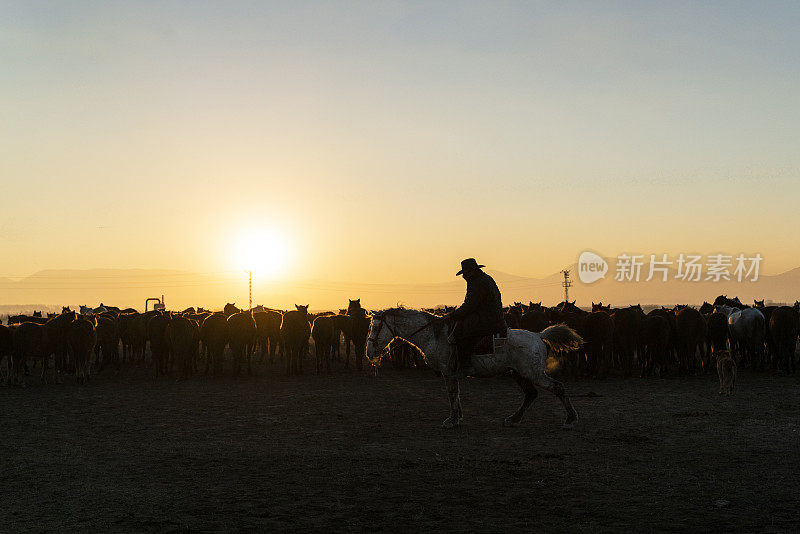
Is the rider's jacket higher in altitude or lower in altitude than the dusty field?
higher

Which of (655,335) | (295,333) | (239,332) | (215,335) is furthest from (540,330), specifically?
(215,335)

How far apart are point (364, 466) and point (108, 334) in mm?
21479

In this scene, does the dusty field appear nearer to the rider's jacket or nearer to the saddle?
the saddle

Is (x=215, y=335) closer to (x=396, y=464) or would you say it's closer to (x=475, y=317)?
(x=475, y=317)

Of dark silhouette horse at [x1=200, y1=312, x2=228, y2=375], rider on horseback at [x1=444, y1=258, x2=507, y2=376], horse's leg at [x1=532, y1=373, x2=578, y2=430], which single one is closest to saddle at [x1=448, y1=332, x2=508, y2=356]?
rider on horseback at [x1=444, y1=258, x2=507, y2=376]

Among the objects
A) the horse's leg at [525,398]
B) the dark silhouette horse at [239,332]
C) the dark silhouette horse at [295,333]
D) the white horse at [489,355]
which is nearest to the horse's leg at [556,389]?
the white horse at [489,355]

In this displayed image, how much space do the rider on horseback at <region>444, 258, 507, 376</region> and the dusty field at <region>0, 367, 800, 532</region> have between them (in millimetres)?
1496

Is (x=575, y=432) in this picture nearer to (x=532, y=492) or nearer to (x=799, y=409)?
(x=532, y=492)

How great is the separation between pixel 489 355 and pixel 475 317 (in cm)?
83

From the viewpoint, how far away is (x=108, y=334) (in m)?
28.2

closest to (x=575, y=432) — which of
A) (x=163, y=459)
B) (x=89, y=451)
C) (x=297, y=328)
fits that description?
(x=163, y=459)

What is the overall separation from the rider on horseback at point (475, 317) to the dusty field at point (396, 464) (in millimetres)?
1496

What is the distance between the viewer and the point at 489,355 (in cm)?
1330

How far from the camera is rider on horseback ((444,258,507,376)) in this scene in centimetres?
1305
